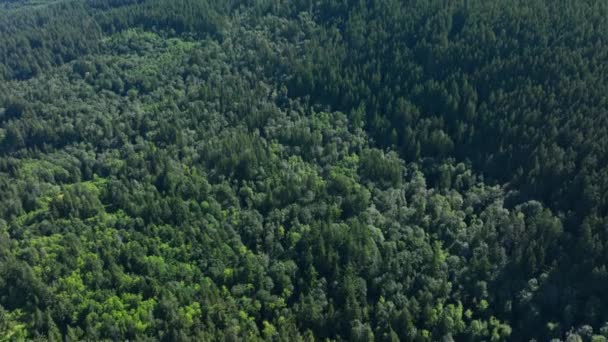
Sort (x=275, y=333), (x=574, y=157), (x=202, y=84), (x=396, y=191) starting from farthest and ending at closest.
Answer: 1. (x=202, y=84)
2. (x=396, y=191)
3. (x=574, y=157)
4. (x=275, y=333)

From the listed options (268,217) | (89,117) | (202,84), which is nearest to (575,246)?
(268,217)

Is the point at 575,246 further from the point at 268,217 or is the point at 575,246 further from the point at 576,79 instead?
the point at 268,217

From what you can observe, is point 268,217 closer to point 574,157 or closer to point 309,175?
point 309,175

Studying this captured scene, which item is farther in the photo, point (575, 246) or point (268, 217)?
point (268, 217)

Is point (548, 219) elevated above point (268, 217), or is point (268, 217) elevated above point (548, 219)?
point (548, 219)

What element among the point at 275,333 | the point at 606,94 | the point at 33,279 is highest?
the point at 606,94

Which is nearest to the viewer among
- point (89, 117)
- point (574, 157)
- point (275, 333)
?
point (275, 333)

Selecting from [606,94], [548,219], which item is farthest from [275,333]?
[606,94]
